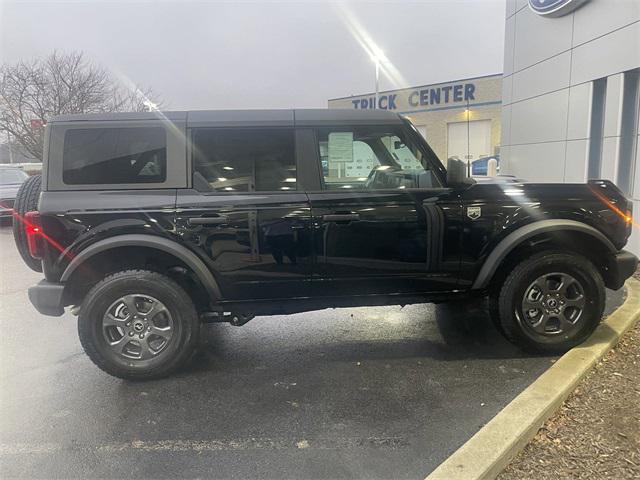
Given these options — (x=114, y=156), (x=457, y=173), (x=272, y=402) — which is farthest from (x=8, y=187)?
(x=457, y=173)

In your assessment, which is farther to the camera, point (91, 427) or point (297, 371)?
point (297, 371)

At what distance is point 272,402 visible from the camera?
329 centimetres

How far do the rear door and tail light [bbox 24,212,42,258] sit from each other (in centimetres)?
96

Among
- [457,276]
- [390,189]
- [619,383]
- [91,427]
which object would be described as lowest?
[91,427]

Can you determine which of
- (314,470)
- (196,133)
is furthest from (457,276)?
(196,133)

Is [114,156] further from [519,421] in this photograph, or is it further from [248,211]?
[519,421]

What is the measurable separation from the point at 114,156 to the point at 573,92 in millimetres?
8155

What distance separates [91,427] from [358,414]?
165 centimetres

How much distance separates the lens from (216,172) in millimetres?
3617

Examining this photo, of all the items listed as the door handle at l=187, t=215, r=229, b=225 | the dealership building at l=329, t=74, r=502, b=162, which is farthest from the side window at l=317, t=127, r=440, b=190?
the dealership building at l=329, t=74, r=502, b=162

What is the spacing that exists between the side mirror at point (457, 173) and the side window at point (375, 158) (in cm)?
14

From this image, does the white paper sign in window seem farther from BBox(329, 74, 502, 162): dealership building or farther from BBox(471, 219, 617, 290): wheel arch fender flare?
BBox(329, 74, 502, 162): dealership building

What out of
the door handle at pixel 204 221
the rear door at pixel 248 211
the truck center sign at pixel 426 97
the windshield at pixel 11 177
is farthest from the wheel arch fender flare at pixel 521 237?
the truck center sign at pixel 426 97

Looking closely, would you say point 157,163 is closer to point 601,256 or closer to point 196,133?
point 196,133
